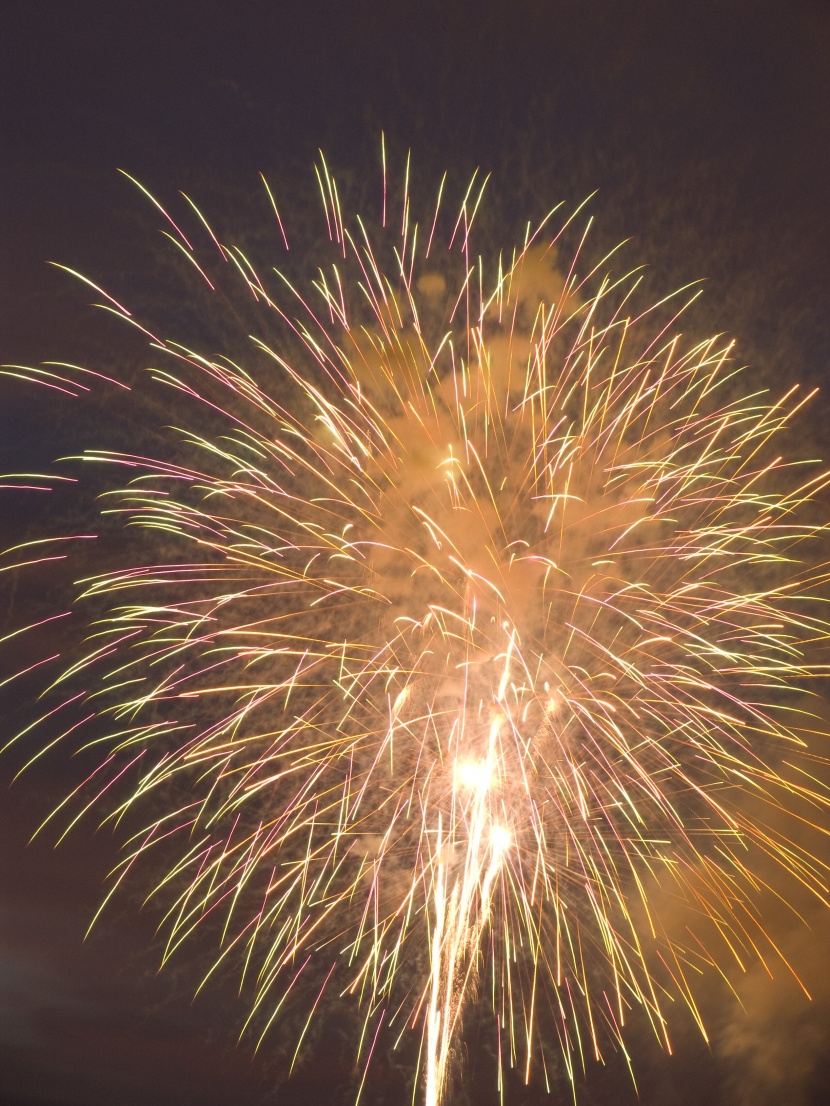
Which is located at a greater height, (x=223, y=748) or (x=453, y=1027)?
(x=223, y=748)

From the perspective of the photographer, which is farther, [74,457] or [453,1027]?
[453,1027]

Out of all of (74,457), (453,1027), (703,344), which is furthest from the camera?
(453,1027)

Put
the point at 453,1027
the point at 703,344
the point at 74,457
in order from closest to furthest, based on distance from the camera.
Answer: the point at 74,457 < the point at 703,344 < the point at 453,1027

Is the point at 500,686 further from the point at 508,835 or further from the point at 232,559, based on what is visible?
the point at 232,559

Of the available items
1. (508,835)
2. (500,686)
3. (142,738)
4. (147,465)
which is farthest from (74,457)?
(508,835)

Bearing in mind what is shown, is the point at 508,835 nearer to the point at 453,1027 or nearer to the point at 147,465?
the point at 453,1027

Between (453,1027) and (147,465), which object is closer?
(147,465)

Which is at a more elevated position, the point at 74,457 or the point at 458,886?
the point at 74,457

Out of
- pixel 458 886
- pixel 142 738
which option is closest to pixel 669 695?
pixel 458 886

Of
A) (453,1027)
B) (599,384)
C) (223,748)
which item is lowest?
(453,1027)
